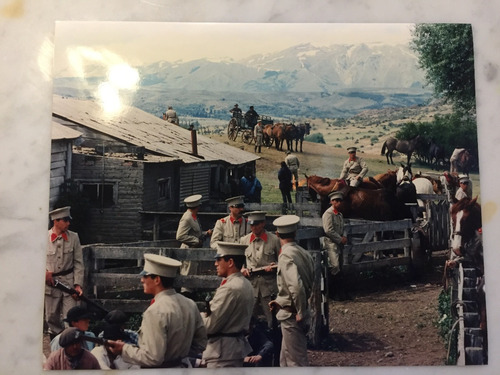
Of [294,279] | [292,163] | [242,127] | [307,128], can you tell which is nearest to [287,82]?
[307,128]

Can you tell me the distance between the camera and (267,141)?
4.76 meters

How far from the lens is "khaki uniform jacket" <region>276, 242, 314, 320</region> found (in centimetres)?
411

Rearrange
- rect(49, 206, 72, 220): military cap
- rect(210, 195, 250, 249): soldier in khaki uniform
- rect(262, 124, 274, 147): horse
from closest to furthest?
rect(49, 206, 72, 220): military cap
rect(210, 195, 250, 249): soldier in khaki uniform
rect(262, 124, 274, 147): horse

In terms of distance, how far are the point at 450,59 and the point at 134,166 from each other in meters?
2.50

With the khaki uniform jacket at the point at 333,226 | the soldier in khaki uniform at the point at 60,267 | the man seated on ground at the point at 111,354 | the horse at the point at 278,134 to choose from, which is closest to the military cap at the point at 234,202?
the horse at the point at 278,134

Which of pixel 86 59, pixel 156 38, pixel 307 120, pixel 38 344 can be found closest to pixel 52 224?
pixel 38 344

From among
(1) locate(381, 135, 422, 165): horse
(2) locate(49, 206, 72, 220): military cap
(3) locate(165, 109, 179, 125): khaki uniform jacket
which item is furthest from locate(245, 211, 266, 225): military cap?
(2) locate(49, 206, 72, 220): military cap

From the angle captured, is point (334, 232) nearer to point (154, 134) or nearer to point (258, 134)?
point (258, 134)

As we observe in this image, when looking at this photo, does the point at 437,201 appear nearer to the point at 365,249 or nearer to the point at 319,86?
the point at 365,249

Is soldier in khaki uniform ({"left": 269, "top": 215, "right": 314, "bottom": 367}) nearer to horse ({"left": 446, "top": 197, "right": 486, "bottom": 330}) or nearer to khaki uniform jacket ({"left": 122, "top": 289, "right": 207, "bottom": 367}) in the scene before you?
khaki uniform jacket ({"left": 122, "top": 289, "right": 207, "bottom": 367})

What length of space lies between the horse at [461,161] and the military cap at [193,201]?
1889 mm

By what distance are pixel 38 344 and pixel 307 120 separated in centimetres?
250

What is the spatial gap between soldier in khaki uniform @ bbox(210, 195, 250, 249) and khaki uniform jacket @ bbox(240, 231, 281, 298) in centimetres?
8

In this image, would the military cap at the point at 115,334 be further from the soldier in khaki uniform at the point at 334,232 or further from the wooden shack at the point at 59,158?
the soldier in khaki uniform at the point at 334,232
